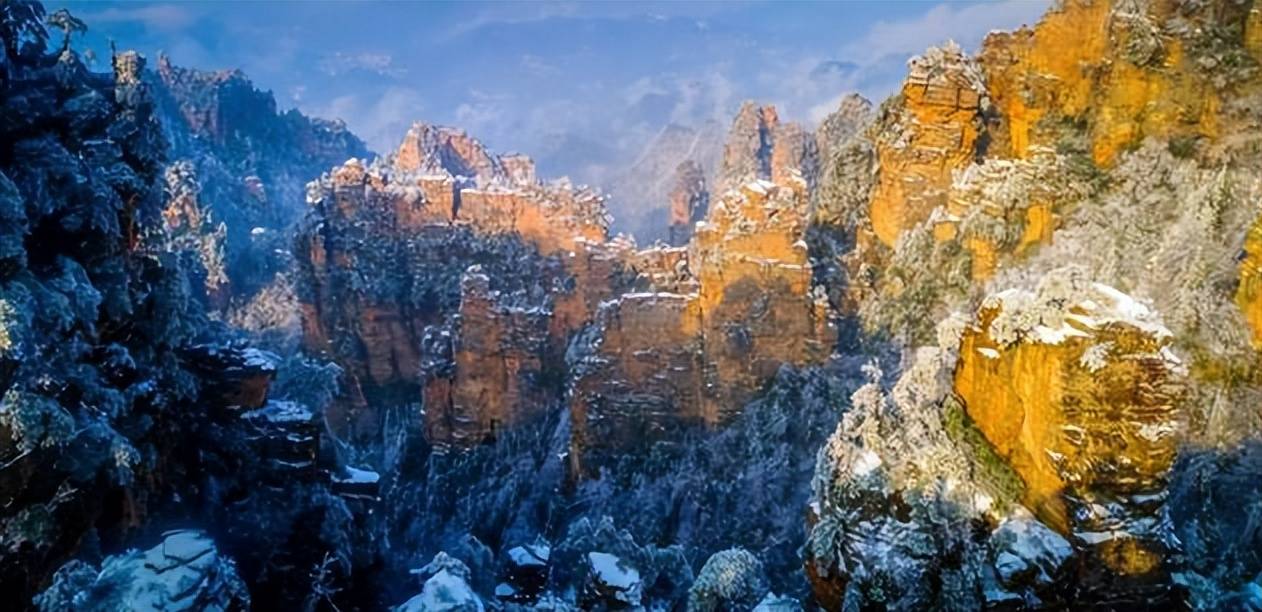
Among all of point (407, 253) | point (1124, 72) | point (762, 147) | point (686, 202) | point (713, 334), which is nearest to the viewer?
point (1124, 72)

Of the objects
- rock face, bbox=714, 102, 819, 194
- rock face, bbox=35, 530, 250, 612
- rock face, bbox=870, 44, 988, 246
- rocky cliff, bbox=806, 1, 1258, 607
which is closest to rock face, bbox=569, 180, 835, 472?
rocky cliff, bbox=806, 1, 1258, 607

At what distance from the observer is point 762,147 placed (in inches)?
2457

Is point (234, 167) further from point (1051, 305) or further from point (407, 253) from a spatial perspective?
point (1051, 305)

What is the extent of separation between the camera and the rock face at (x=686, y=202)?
207ft

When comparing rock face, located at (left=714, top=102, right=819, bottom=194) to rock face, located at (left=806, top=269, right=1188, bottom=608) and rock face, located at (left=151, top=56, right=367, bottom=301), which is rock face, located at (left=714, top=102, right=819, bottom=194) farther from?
rock face, located at (left=806, top=269, right=1188, bottom=608)

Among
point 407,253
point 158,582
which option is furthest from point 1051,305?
point 407,253

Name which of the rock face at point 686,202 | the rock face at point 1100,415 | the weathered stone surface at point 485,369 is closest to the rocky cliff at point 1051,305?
the rock face at point 1100,415

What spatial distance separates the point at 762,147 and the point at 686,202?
7.20 metres

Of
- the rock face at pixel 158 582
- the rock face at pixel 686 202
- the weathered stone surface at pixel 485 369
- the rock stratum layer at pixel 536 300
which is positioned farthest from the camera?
the rock face at pixel 686 202

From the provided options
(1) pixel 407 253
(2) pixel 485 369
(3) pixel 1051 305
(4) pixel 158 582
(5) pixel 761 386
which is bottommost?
(2) pixel 485 369

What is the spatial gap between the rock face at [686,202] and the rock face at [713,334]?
1340 inches

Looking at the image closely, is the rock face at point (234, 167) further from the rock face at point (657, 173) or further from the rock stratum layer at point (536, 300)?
the rock face at point (657, 173)

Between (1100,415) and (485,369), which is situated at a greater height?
(1100,415)

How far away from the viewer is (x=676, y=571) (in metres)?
21.6
